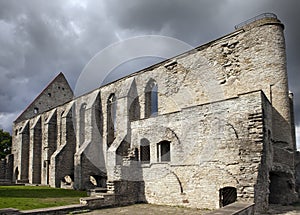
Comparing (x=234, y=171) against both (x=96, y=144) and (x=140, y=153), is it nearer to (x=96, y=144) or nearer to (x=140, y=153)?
(x=140, y=153)

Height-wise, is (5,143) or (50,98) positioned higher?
(50,98)

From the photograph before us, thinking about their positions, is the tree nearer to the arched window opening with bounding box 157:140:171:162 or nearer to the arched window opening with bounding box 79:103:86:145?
the arched window opening with bounding box 79:103:86:145

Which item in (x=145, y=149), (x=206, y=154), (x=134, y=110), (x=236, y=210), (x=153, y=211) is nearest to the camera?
(x=236, y=210)

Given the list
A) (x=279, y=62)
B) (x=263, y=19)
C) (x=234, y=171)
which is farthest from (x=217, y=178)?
(x=263, y=19)

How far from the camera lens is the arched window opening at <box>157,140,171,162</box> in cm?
1524

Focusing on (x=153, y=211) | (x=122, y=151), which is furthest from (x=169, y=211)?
(x=122, y=151)

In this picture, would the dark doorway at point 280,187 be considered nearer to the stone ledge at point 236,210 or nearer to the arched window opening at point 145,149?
the stone ledge at point 236,210

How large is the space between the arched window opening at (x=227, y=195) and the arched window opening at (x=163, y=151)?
12.7ft

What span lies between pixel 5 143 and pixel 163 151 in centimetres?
3247

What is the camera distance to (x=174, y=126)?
14648 mm

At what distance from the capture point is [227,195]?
12359 millimetres

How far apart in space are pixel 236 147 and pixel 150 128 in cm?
542

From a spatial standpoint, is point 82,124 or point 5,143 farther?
point 5,143

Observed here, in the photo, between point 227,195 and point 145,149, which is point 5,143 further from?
point 227,195
